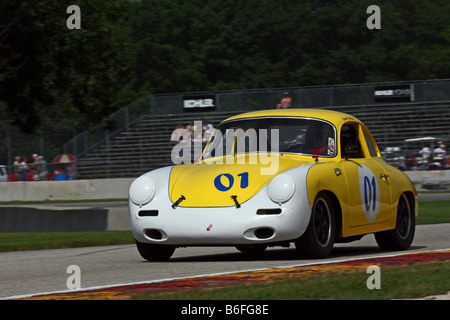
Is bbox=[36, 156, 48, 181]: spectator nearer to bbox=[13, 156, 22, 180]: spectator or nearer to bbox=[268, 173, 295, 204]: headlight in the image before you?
bbox=[13, 156, 22, 180]: spectator

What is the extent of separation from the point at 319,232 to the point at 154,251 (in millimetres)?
1677

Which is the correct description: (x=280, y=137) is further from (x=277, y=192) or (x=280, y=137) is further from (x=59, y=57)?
(x=59, y=57)

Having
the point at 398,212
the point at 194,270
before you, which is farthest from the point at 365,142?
the point at 194,270

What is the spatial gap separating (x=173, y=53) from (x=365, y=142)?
179 feet

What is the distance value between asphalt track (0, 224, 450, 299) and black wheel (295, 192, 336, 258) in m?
0.12

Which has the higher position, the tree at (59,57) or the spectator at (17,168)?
the tree at (59,57)

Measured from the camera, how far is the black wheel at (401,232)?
9742mm

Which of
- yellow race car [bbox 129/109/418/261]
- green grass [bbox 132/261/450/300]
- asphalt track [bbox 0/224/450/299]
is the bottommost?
asphalt track [bbox 0/224/450/299]

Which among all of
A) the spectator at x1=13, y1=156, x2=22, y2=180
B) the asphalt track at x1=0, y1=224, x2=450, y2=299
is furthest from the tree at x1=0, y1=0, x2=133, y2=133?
the spectator at x1=13, y1=156, x2=22, y2=180

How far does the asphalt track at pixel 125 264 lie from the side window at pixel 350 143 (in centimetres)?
106

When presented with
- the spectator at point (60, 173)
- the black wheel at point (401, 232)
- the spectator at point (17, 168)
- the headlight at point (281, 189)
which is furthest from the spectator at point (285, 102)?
the headlight at point (281, 189)

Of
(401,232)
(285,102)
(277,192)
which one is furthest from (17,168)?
(277,192)

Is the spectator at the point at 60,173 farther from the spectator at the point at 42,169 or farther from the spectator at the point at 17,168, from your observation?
the spectator at the point at 17,168

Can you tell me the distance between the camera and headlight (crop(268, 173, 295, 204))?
7844mm
